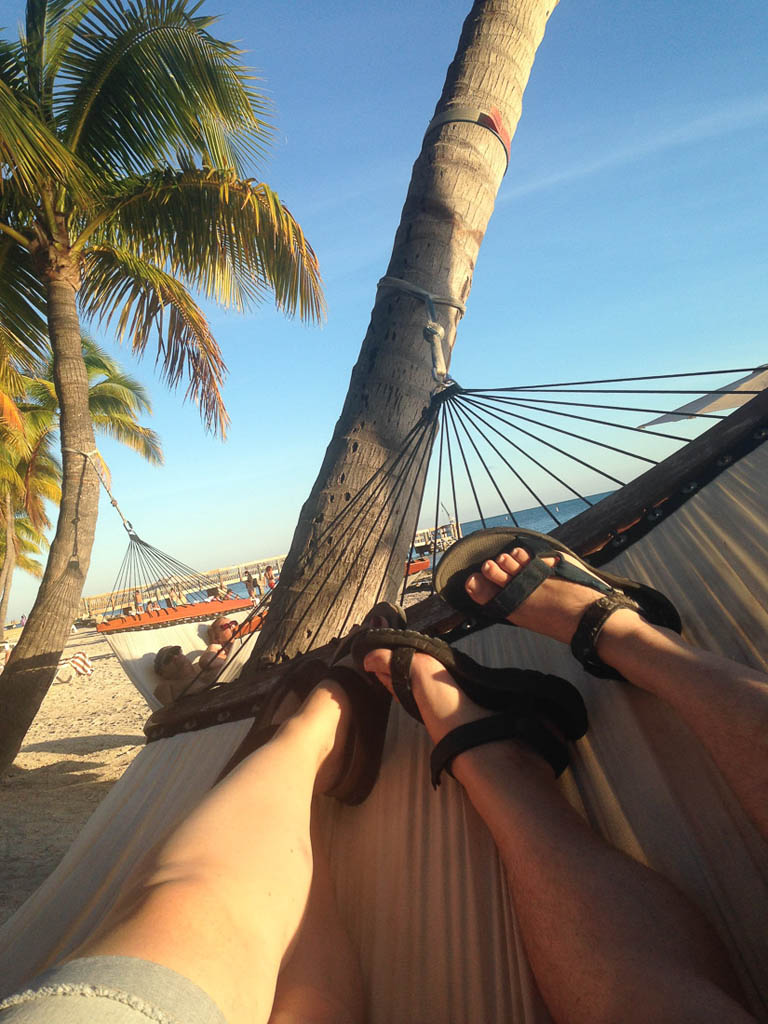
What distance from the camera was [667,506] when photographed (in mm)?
1193

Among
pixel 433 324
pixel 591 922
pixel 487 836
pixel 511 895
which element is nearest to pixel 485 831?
pixel 487 836

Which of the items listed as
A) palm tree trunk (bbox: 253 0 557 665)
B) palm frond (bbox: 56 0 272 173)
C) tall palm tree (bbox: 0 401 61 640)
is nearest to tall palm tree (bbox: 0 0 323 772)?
palm frond (bbox: 56 0 272 173)

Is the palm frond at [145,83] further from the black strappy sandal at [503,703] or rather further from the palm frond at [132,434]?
the palm frond at [132,434]

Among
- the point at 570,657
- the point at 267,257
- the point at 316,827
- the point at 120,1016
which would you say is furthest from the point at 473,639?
the point at 267,257

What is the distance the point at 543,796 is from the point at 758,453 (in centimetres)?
86

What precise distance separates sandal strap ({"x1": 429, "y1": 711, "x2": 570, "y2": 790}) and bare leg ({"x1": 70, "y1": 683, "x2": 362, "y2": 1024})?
0.18 meters

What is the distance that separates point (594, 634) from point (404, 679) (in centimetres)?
32

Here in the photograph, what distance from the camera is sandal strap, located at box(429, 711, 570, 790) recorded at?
0.80 m

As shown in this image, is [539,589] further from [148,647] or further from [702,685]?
[148,647]

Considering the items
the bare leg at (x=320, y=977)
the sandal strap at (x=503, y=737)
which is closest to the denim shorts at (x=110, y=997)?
the bare leg at (x=320, y=977)

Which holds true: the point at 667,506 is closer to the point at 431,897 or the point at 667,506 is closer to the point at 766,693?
the point at 766,693

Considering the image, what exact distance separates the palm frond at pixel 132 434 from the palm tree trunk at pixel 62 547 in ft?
30.5

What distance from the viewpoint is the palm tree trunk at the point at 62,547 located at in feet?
9.44

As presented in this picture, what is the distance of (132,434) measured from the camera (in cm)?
1265
